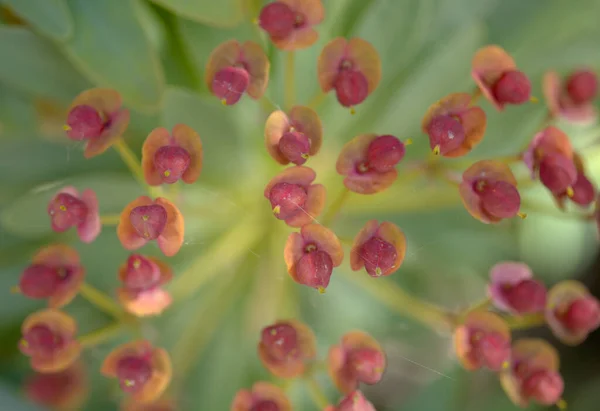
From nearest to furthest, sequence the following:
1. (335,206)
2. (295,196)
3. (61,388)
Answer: (295,196) < (335,206) < (61,388)

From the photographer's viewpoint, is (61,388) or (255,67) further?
(61,388)

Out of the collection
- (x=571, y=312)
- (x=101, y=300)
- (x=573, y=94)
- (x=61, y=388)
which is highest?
(x=573, y=94)

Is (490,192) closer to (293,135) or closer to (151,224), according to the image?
(293,135)

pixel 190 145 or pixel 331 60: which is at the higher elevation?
pixel 331 60

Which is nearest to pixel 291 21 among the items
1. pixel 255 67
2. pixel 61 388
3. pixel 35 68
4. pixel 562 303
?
pixel 255 67

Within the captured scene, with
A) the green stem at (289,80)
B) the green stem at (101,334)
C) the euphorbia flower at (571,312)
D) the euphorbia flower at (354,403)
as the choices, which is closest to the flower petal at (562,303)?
the euphorbia flower at (571,312)

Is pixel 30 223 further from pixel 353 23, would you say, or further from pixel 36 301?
pixel 353 23

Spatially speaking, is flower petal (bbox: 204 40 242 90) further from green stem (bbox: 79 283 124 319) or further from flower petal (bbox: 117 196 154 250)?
green stem (bbox: 79 283 124 319)
